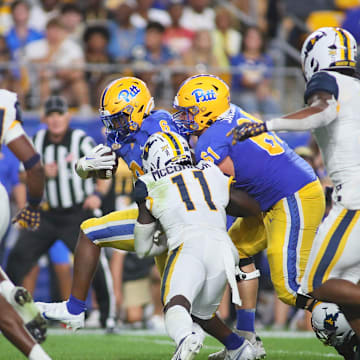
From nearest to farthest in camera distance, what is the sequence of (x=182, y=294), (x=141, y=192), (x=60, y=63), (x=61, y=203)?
(x=182, y=294) → (x=141, y=192) → (x=61, y=203) → (x=60, y=63)

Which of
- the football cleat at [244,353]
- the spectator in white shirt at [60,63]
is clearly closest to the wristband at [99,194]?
the spectator in white shirt at [60,63]

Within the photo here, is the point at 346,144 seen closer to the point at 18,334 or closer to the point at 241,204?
the point at 241,204

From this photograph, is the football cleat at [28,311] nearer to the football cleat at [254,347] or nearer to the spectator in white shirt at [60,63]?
the football cleat at [254,347]

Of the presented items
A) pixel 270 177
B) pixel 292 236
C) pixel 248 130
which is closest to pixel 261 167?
pixel 270 177

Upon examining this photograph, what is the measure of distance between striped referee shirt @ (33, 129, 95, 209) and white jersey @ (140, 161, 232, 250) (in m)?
3.36

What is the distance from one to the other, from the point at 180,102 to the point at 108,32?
4927 millimetres

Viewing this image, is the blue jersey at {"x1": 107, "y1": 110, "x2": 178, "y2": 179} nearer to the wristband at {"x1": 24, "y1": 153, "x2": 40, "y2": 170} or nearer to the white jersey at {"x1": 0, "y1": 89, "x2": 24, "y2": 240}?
the wristband at {"x1": 24, "y1": 153, "x2": 40, "y2": 170}

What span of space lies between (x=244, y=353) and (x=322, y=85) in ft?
5.95

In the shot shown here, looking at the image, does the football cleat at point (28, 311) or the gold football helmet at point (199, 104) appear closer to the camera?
the football cleat at point (28, 311)

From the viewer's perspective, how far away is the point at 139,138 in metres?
5.09

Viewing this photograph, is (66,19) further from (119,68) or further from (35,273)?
(35,273)

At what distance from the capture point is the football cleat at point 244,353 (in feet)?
16.4

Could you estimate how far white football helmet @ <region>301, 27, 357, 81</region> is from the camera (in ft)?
14.3

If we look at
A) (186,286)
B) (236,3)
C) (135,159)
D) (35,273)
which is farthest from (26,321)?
(236,3)
